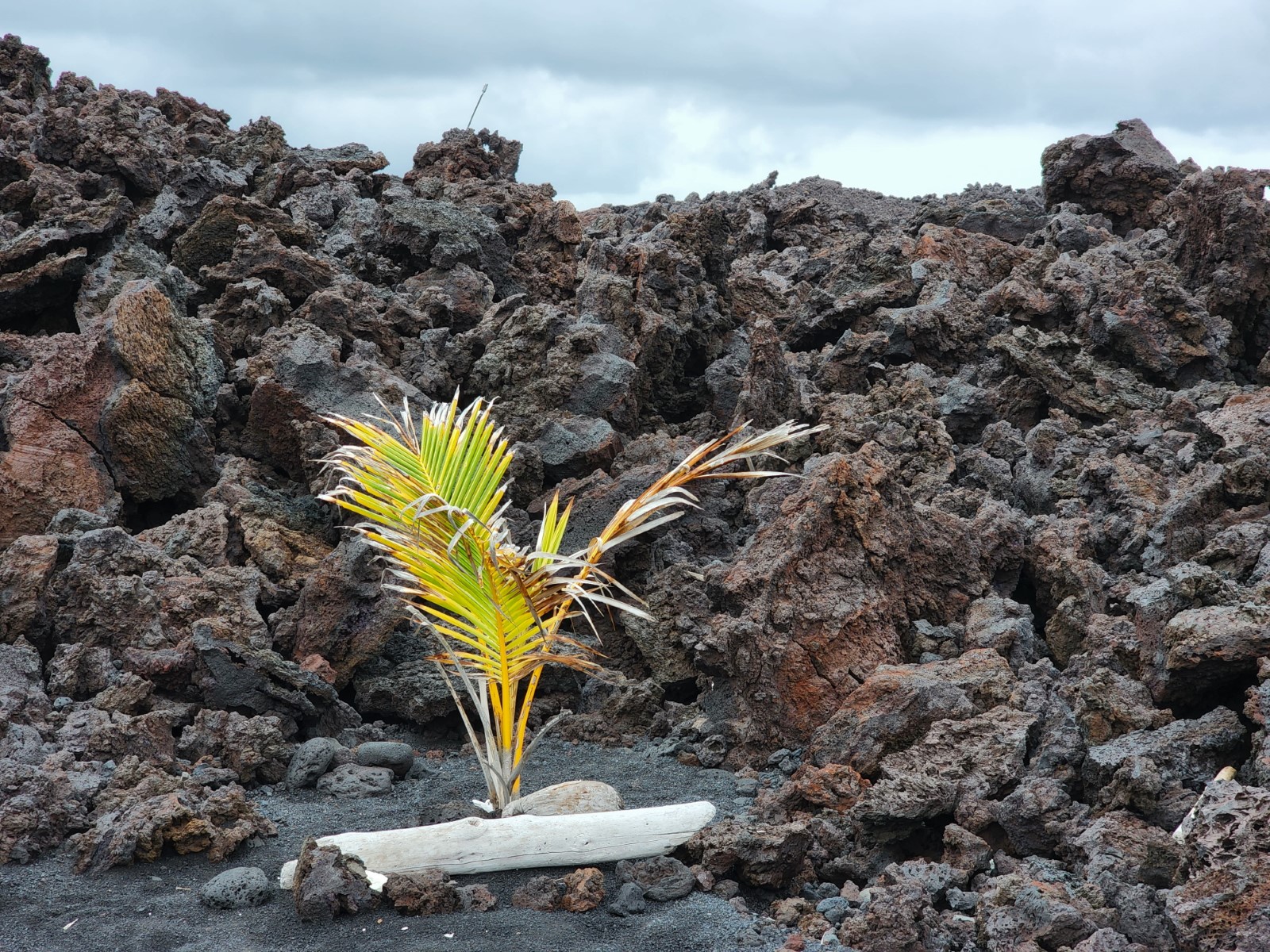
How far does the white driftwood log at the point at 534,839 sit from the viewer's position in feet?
19.3

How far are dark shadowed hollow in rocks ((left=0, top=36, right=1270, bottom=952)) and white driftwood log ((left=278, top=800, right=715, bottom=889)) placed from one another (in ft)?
0.50

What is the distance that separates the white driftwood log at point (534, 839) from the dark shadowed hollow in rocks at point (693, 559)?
0.50ft

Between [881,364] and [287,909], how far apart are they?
8386 millimetres

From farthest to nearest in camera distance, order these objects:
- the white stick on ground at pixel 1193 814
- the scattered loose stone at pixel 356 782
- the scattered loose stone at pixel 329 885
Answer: the scattered loose stone at pixel 356 782, the scattered loose stone at pixel 329 885, the white stick on ground at pixel 1193 814

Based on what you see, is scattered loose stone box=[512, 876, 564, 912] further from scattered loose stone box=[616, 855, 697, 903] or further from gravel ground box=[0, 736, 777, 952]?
scattered loose stone box=[616, 855, 697, 903]

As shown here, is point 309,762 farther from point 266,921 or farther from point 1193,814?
point 1193,814

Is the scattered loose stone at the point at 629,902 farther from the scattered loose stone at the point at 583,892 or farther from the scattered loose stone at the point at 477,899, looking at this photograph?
the scattered loose stone at the point at 477,899

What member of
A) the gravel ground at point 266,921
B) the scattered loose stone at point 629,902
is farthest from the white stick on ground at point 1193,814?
the scattered loose stone at point 629,902

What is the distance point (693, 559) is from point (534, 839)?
3672 mm

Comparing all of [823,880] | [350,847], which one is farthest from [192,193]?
[823,880]

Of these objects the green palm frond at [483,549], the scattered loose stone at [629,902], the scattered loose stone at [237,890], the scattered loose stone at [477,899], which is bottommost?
the scattered loose stone at [629,902]

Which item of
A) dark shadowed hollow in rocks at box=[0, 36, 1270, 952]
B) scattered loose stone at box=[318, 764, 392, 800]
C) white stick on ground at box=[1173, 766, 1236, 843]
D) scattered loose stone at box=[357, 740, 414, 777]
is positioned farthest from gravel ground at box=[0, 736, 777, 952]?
white stick on ground at box=[1173, 766, 1236, 843]

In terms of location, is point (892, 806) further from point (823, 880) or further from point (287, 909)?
point (287, 909)

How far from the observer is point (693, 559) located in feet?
30.6
